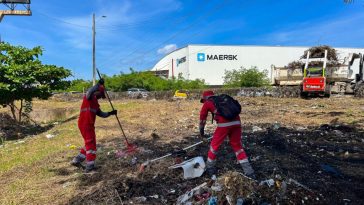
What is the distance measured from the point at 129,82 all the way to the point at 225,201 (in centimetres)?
3656

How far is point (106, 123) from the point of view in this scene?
12.8 m

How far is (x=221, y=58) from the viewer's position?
163 ft

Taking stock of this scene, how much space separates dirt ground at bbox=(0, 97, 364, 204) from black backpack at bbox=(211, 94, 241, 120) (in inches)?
33.6

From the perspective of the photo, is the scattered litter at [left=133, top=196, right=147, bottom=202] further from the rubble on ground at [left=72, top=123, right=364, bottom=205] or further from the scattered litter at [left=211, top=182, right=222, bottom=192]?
the scattered litter at [left=211, top=182, right=222, bottom=192]

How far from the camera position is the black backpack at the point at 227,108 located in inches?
204

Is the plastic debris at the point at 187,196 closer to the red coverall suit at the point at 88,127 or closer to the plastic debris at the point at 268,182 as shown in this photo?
the plastic debris at the point at 268,182

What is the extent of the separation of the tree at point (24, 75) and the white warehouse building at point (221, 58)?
35.6 meters

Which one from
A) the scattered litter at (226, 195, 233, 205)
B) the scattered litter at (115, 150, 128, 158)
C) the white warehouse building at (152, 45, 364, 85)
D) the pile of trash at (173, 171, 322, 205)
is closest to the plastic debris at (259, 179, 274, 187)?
the pile of trash at (173, 171, 322, 205)

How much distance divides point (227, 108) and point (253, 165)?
128 centimetres

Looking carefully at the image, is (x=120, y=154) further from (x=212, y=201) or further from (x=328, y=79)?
(x=328, y=79)

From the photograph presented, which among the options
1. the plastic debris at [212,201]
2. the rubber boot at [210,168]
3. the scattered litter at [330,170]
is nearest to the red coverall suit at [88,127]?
the rubber boot at [210,168]

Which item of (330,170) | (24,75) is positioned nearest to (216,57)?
(24,75)

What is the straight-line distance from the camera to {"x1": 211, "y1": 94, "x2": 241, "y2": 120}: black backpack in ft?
17.0

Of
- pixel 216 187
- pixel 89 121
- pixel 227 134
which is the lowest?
pixel 216 187
